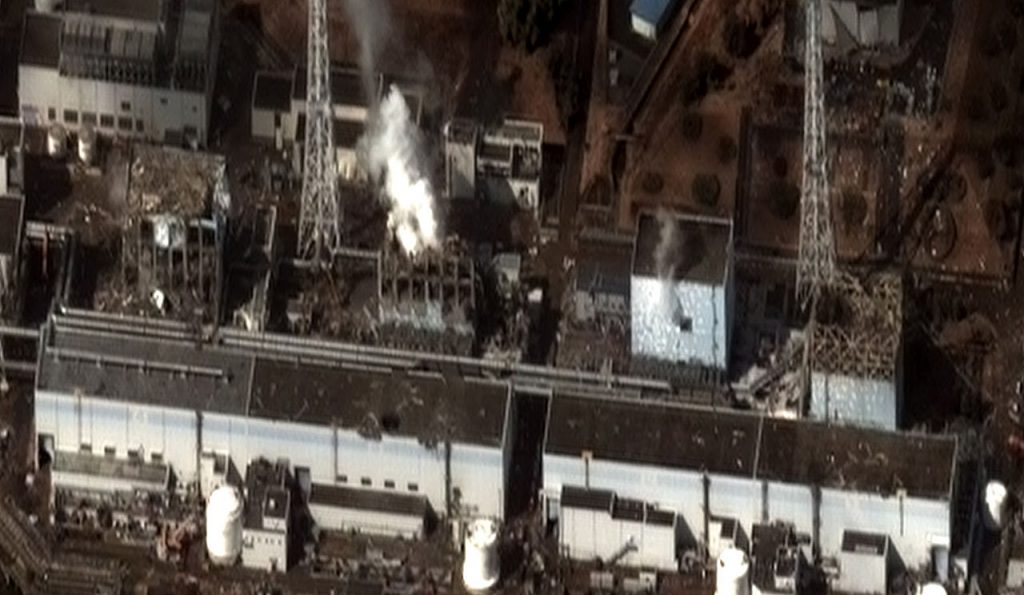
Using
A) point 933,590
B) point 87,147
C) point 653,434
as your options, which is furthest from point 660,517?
point 87,147

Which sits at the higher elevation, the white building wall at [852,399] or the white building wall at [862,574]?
the white building wall at [852,399]

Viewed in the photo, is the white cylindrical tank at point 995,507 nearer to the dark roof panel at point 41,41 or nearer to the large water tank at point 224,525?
the large water tank at point 224,525

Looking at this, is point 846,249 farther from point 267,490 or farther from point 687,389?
point 267,490

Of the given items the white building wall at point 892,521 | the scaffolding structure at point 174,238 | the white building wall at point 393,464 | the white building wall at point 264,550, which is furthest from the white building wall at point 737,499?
the scaffolding structure at point 174,238

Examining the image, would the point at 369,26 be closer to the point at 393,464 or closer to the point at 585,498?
the point at 393,464

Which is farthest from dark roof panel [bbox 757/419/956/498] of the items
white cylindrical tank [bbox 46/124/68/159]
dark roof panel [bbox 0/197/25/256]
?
white cylindrical tank [bbox 46/124/68/159]

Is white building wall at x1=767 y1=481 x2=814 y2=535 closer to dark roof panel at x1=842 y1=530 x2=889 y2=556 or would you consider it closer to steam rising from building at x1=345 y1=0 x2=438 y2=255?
dark roof panel at x1=842 y1=530 x2=889 y2=556

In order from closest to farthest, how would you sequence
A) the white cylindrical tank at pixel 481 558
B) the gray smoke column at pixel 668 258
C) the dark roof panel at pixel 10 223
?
the white cylindrical tank at pixel 481 558 → the gray smoke column at pixel 668 258 → the dark roof panel at pixel 10 223
